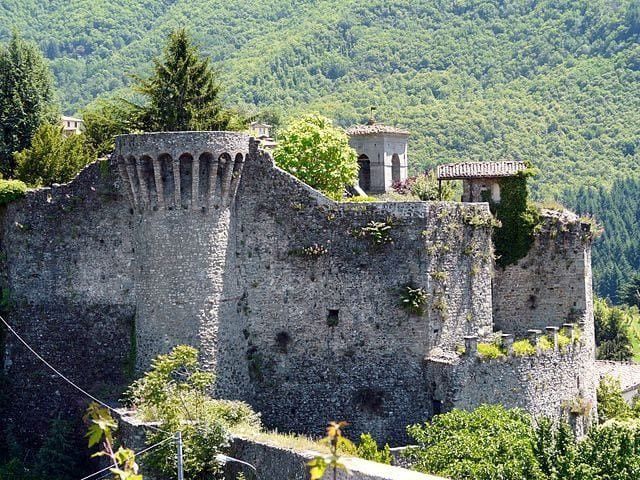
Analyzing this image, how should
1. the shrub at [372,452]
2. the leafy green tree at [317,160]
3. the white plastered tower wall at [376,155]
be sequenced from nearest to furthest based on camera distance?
the shrub at [372,452], the leafy green tree at [317,160], the white plastered tower wall at [376,155]

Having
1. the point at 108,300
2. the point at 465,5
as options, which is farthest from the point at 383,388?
the point at 465,5

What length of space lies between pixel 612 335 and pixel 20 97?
64518 millimetres

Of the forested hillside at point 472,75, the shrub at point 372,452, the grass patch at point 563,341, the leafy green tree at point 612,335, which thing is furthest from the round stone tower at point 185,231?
the forested hillside at point 472,75

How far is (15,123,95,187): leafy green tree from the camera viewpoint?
134 feet

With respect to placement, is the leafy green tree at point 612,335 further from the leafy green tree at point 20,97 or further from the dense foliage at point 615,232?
the leafy green tree at point 20,97

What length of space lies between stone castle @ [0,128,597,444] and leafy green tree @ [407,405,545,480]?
2.11 meters

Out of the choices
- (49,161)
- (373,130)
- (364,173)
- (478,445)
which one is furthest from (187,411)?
(373,130)

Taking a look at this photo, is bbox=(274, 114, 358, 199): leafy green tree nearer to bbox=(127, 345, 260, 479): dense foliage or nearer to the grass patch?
the grass patch

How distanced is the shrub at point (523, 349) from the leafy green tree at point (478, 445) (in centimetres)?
222

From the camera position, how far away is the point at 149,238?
34781 mm

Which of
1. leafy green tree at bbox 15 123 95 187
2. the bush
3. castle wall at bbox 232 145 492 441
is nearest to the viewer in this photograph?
castle wall at bbox 232 145 492 441

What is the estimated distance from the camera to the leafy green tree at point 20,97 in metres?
44.1

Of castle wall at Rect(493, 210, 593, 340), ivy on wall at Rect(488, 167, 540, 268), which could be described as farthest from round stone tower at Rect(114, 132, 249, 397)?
castle wall at Rect(493, 210, 593, 340)

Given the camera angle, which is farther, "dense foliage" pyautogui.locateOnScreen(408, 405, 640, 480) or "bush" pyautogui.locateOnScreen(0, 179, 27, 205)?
"bush" pyautogui.locateOnScreen(0, 179, 27, 205)
